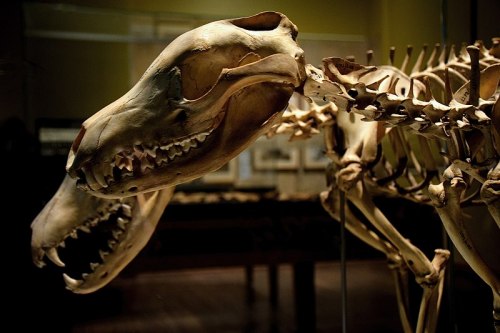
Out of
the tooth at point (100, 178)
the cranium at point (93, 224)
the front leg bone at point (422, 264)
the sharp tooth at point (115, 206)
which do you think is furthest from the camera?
the front leg bone at point (422, 264)

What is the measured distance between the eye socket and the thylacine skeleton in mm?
371

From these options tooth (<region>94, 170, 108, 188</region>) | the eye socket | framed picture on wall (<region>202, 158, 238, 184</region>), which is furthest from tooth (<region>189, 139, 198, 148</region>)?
framed picture on wall (<region>202, 158, 238, 184</region>)

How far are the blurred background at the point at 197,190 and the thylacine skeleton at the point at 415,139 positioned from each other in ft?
1.17

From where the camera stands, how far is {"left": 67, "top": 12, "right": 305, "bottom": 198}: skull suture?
1.38m

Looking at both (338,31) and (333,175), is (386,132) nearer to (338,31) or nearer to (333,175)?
(333,175)

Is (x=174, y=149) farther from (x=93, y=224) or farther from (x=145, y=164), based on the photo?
(x=93, y=224)

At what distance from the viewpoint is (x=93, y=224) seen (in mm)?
1925

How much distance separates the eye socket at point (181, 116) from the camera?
139cm

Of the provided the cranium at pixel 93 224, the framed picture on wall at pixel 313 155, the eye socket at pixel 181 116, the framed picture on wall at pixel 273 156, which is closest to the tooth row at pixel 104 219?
A: the cranium at pixel 93 224

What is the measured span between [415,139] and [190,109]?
1751 millimetres

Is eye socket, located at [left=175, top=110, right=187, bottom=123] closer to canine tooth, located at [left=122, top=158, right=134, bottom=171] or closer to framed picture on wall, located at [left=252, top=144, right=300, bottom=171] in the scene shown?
canine tooth, located at [left=122, top=158, right=134, bottom=171]

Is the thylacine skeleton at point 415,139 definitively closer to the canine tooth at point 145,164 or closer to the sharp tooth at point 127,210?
the canine tooth at point 145,164

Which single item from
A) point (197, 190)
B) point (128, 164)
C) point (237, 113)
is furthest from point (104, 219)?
point (197, 190)

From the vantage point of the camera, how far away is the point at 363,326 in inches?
124
